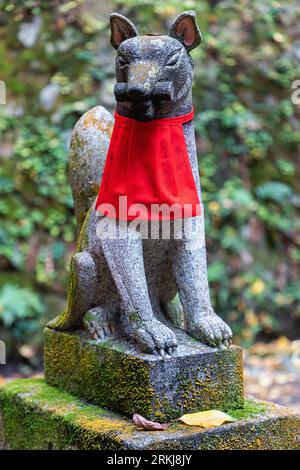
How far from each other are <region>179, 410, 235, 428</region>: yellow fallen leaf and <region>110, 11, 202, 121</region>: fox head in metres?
1.21

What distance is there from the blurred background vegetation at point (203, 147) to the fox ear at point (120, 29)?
3023 millimetres

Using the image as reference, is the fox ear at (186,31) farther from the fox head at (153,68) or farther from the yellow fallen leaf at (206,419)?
the yellow fallen leaf at (206,419)

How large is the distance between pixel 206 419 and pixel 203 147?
4.32 meters

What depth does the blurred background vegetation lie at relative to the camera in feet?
20.1

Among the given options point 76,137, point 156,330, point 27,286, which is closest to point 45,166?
point 27,286

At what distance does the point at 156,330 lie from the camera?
3.06 metres

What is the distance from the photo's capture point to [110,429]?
118 inches

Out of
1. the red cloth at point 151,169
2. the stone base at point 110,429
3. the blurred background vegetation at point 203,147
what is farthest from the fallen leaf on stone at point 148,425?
the blurred background vegetation at point 203,147

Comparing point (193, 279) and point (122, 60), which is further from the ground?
point (122, 60)

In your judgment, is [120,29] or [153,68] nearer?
[153,68]

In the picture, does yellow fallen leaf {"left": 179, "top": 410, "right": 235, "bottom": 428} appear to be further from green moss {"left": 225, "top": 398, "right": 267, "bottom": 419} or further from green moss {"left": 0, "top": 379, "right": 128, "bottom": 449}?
green moss {"left": 0, "top": 379, "right": 128, "bottom": 449}

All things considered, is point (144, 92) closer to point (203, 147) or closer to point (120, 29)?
point (120, 29)

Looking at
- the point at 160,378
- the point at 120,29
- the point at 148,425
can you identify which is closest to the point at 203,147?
the point at 120,29
